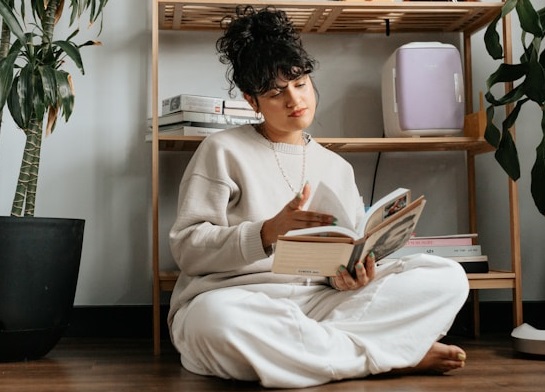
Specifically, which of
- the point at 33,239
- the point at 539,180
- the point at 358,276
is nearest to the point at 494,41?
the point at 539,180

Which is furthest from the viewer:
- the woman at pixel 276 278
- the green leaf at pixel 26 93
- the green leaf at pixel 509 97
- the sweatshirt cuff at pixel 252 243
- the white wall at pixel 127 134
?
the white wall at pixel 127 134

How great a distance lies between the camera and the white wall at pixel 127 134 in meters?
2.61

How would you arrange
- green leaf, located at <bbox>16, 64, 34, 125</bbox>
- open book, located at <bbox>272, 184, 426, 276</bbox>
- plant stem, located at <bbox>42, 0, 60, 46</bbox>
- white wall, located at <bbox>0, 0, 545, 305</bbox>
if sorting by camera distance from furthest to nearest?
1. white wall, located at <bbox>0, 0, 545, 305</bbox>
2. plant stem, located at <bbox>42, 0, 60, 46</bbox>
3. green leaf, located at <bbox>16, 64, 34, 125</bbox>
4. open book, located at <bbox>272, 184, 426, 276</bbox>

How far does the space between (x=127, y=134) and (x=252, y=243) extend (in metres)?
0.95

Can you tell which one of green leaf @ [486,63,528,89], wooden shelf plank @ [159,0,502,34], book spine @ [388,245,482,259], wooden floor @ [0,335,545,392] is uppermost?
wooden shelf plank @ [159,0,502,34]

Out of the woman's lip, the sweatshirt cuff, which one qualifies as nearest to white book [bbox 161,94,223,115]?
the woman's lip

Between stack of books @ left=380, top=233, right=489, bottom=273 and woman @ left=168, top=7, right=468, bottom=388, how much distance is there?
0.36 metres

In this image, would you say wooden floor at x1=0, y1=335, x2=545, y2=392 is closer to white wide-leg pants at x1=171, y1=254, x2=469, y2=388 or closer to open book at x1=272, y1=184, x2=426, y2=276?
white wide-leg pants at x1=171, y1=254, x2=469, y2=388

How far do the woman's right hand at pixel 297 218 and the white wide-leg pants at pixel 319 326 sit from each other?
0.50ft

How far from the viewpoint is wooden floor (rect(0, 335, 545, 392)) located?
171 cm

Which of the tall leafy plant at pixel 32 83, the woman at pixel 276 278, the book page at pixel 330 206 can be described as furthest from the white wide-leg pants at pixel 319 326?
the tall leafy plant at pixel 32 83

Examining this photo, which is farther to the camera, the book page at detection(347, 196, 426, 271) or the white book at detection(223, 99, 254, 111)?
the white book at detection(223, 99, 254, 111)

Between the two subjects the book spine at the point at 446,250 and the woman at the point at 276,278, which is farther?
the book spine at the point at 446,250

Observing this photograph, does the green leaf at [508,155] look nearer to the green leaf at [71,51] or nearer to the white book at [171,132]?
the white book at [171,132]
